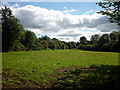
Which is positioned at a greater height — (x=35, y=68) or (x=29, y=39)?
(x=29, y=39)

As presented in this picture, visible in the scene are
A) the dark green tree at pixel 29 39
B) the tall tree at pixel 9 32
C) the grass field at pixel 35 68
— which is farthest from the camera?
the dark green tree at pixel 29 39

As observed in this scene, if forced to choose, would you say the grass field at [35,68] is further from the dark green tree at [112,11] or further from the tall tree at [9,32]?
the tall tree at [9,32]

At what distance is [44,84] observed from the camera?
23.3 ft

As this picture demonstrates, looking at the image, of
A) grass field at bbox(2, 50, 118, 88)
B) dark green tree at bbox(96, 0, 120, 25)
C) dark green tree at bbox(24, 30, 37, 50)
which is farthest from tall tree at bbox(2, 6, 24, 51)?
dark green tree at bbox(96, 0, 120, 25)

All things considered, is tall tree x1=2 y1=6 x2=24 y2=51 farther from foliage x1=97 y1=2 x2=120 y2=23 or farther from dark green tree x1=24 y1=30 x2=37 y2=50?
foliage x1=97 y1=2 x2=120 y2=23

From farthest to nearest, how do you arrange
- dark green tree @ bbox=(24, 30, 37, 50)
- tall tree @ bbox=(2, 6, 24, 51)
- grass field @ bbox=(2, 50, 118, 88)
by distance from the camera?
dark green tree @ bbox=(24, 30, 37, 50) < tall tree @ bbox=(2, 6, 24, 51) < grass field @ bbox=(2, 50, 118, 88)

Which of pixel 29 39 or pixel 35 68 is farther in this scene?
pixel 29 39

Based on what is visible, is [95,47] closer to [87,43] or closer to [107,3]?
[87,43]

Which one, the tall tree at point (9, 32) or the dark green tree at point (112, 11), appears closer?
the dark green tree at point (112, 11)

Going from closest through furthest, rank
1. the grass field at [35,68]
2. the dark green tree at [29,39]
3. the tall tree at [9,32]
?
the grass field at [35,68] → the tall tree at [9,32] → the dark green tree at [29,39]

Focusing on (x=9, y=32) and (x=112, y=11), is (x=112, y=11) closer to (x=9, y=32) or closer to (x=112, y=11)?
(x=112, y=11)

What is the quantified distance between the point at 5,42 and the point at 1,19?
1200cm

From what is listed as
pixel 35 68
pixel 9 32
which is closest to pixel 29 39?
pixel 9 32

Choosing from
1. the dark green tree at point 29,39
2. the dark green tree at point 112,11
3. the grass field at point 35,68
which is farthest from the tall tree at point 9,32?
the dark green tree at point 112,11
